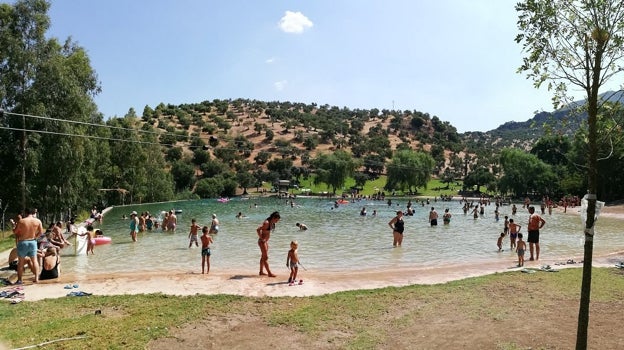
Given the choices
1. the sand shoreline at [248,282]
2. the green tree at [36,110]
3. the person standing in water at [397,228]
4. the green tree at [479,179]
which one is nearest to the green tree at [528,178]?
the green tree at [479,179]

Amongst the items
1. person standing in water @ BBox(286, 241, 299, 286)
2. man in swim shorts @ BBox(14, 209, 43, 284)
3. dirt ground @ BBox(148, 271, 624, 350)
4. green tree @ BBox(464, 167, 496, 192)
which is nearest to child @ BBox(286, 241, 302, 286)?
person standing in water @ BBox(286, 241, 299, 286)

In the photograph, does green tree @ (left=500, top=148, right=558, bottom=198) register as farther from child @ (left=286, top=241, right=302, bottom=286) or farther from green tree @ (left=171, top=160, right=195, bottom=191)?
child @ (left=286, top=241, right=302, bottom=286)

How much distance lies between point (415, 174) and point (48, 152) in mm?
72358

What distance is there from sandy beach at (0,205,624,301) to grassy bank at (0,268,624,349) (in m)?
0.95

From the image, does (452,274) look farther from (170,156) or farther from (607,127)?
(170,156)

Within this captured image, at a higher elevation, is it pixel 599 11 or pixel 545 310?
pixel 599 11

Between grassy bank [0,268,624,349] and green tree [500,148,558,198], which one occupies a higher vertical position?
green tree [500,148,558,198]

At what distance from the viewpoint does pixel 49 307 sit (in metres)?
9.80

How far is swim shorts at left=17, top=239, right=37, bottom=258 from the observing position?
→ 12.1 metres

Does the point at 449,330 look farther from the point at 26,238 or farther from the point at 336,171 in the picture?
the point at 336,171

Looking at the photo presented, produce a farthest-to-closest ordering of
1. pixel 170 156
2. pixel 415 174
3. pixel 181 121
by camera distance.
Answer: pixel 181 121
pixel 170 156
pixel 415 174

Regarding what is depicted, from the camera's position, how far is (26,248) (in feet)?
39.8

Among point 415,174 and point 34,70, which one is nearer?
point 34,70

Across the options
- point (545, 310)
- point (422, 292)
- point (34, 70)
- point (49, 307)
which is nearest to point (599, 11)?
point (545, 310)
